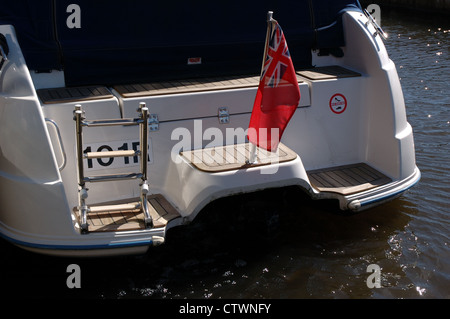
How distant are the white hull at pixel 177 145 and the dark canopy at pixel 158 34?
159 mm

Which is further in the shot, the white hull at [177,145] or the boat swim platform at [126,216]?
the boat swim platform at [126,216]

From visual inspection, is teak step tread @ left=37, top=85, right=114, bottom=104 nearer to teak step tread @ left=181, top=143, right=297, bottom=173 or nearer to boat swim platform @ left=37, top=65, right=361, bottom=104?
boat swim platform @ left=37, top=65, right=361, bottom=104

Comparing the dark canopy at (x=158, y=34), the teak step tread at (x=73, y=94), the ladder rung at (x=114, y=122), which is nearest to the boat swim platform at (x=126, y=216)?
the ladder rung at (x=114, y=122)

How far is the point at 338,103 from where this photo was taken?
17.2 feet

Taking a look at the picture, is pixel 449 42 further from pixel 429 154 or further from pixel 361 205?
pixel 361 205

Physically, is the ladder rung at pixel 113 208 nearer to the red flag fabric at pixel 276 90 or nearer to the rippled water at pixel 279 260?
the rippled water at pixel 279 260

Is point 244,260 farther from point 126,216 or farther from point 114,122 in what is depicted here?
point 114,122

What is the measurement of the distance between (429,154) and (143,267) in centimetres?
398

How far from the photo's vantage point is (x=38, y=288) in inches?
173

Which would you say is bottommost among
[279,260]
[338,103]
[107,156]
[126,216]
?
[279,260]

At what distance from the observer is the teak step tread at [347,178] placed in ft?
16.0

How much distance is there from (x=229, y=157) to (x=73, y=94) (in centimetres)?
133

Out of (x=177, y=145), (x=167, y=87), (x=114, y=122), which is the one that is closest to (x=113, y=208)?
(x=114, y=122)

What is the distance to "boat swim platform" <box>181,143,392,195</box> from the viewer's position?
4.34 m
